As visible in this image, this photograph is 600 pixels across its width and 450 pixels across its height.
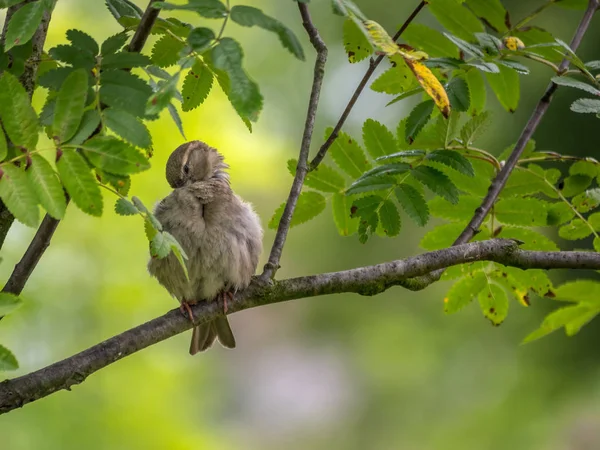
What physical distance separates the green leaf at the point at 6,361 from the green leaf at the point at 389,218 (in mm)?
1208

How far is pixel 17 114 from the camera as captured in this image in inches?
70.0

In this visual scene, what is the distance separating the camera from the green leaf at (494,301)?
2.77 m

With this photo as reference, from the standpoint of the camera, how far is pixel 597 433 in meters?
7.30

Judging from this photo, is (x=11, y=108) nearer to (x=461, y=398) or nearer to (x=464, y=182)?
(x=464, y=182)

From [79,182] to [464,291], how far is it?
4.83 feet

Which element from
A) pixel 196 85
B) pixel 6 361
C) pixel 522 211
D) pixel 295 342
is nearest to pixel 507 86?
pixel 522 211

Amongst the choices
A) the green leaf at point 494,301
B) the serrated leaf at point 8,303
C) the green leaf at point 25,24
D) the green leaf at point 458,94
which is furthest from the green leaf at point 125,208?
the green leaf at point 494,301

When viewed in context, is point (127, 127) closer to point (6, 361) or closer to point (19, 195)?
point (19, 195)

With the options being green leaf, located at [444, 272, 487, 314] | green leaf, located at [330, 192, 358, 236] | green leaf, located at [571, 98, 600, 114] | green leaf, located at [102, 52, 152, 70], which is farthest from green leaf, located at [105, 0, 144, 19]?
green leaf, located at [444, 272, 487, 314]

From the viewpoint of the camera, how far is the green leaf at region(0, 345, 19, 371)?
1.59m

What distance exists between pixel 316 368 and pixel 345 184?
8354mm

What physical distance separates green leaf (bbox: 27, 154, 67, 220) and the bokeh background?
257cm

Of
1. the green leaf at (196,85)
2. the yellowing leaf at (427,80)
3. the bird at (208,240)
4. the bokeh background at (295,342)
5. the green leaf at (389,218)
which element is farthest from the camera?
the bokeh background at (295,342)

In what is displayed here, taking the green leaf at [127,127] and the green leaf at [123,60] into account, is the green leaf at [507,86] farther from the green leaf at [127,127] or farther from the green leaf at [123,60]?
the green leaf at [127,127]
